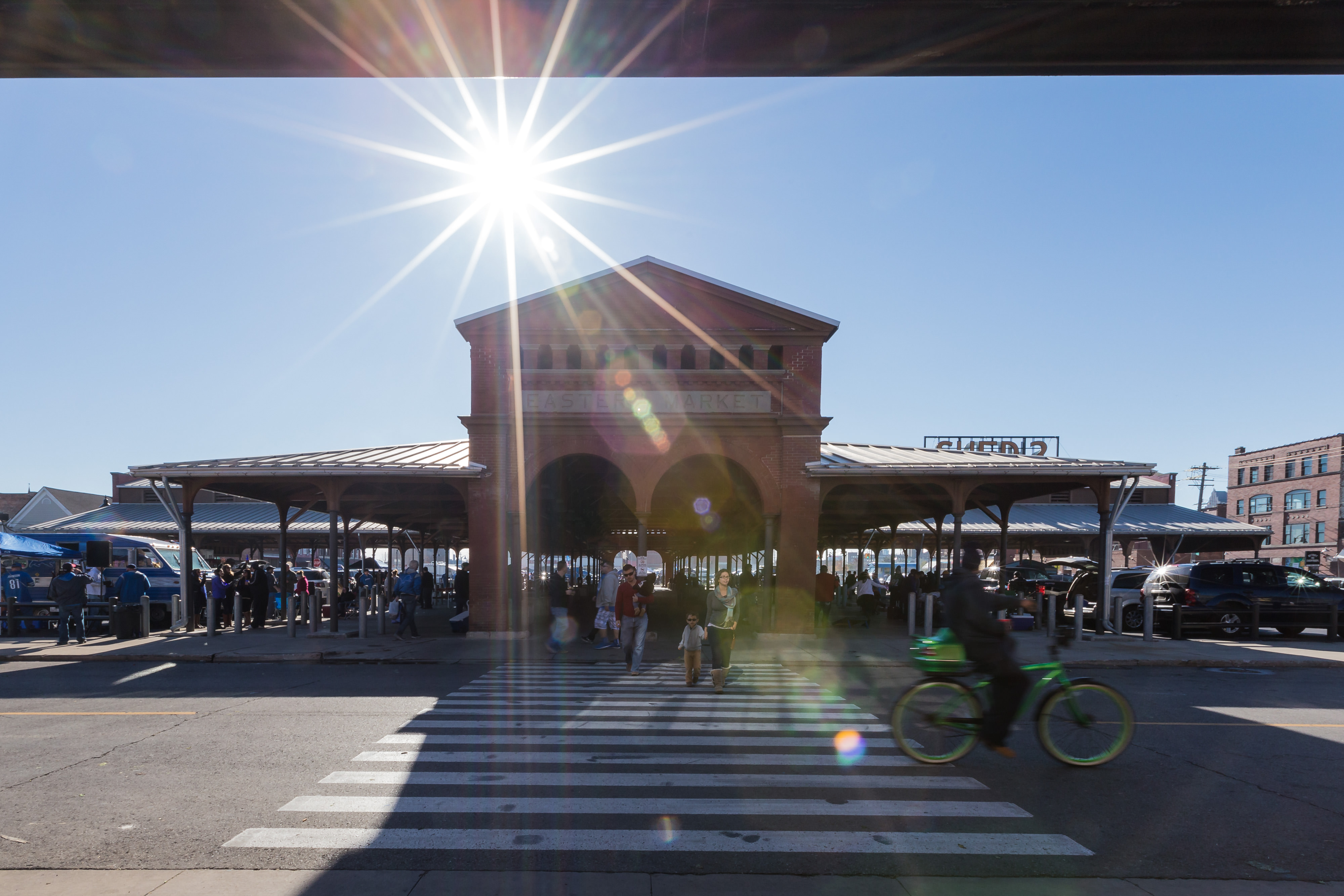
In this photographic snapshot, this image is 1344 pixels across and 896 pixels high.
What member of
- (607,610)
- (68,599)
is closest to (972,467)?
(607,610)

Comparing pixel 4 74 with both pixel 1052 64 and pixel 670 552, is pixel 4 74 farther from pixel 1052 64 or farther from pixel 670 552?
pixel 670 552

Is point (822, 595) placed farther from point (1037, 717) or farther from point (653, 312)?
point (1037, 717)

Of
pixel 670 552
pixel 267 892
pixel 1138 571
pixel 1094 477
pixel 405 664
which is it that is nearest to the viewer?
pixel 267 892

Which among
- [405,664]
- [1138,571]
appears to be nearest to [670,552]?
[1138,571]

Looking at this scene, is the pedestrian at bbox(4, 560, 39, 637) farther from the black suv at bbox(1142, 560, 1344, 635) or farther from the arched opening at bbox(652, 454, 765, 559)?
the black suv at bbox(1142, 560, 1344, 635)

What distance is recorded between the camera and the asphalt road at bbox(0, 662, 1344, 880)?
5141mm

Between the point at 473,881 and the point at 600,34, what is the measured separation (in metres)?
4.69

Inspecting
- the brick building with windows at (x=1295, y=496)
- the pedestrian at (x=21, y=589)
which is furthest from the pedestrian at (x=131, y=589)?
the brick building with windows at (x=1295, y=496)

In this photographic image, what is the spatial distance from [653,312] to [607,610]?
764 centimetres

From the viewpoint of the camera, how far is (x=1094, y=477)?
20.3m

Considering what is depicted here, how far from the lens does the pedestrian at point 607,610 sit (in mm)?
17547

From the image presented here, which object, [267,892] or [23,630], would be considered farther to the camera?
[23,630]

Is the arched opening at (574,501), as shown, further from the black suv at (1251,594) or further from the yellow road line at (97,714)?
the black suv at (1251,594)

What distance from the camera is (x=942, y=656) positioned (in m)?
7.53
